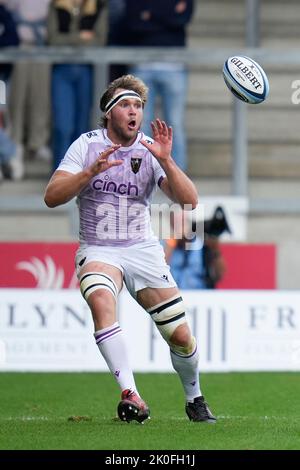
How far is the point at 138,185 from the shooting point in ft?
29.9

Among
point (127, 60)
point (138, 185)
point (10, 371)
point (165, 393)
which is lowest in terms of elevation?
point (10, 371)

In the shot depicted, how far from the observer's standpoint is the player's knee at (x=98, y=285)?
8.76m

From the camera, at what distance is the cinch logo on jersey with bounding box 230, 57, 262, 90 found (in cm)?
977

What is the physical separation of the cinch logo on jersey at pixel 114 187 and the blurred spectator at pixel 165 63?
273 inches

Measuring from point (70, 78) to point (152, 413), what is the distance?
687 centimetres

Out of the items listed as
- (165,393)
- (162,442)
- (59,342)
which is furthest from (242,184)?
(162,442)

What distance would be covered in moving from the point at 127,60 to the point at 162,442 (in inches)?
359

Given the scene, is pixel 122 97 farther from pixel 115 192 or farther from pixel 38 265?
pixel 38 265

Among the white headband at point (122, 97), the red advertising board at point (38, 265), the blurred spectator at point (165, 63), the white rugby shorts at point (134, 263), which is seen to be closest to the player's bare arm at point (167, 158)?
the white headband at point (122, 97)

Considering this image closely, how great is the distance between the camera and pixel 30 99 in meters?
16.5

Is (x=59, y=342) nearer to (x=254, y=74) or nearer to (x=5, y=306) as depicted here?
(x=5, y=306)

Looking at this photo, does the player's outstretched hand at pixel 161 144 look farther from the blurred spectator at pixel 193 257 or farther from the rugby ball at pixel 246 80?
the blurred spectator at pixel 193 257

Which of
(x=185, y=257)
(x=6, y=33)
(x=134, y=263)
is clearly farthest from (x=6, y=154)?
(x=134, y=263)

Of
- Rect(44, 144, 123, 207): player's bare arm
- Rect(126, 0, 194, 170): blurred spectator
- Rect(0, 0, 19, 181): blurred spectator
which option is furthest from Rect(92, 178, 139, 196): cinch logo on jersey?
Rect(0, 0, 19, 181): blurred spectator
